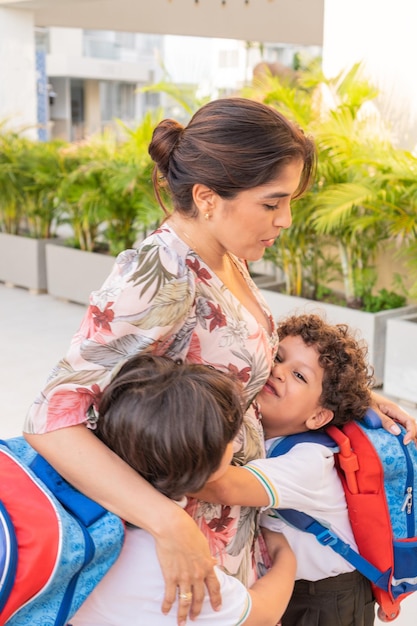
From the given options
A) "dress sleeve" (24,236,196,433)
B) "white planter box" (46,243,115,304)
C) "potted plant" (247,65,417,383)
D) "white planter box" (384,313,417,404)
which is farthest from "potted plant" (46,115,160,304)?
"dress sleeve" (24,236,196,433)

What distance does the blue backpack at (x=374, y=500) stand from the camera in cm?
160

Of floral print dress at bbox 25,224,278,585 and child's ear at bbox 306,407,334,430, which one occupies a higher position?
floral print dress at bbox 25,224,278,585

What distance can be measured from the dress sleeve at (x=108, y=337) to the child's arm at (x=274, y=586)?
1.45 ft

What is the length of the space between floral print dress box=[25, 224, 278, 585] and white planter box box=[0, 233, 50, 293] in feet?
21.5

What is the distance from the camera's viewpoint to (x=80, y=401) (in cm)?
131

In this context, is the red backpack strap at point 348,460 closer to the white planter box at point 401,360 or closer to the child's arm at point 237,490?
the child's arm at point 237,490

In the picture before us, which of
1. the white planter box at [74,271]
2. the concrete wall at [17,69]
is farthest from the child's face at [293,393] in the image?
the concrete wall at [17,69]

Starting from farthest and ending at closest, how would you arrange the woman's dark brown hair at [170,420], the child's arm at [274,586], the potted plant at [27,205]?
the potted plant at [27,205], the child's arm at [274,586], the woman's dark brown hair at [170,420]

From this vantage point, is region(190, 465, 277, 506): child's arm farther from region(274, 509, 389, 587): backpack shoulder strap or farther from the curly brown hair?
Result: the curly brown hair

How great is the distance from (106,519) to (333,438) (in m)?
0.58

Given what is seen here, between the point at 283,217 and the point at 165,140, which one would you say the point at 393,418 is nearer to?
the point at 283,217

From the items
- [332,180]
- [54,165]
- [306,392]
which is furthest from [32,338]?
[306,392]

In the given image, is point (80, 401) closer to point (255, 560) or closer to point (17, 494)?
point (17, 494)

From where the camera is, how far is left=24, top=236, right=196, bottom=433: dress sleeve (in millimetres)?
1286
